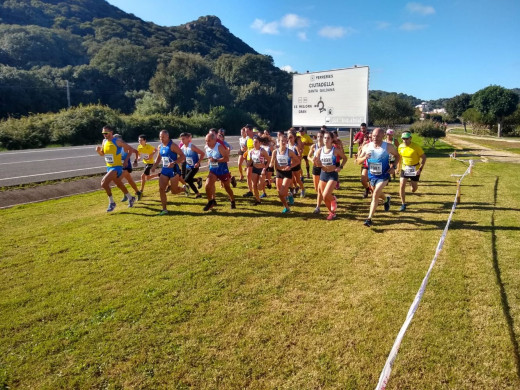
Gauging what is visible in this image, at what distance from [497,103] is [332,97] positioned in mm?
44697

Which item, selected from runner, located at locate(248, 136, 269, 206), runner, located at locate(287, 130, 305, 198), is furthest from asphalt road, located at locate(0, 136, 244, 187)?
runner, located at locate(287, 130, 305, 198)

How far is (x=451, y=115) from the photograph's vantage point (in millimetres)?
98250

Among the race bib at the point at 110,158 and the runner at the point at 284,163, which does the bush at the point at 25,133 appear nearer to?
the race bib at the point at 110,158

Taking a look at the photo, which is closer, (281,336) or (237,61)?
(281,336)

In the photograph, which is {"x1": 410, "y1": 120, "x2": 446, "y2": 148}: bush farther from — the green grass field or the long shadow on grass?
the long shadow on grass

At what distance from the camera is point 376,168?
7203 mm

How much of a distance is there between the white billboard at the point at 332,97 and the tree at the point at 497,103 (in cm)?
4309

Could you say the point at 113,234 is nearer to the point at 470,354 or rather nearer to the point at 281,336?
the point at 281,336

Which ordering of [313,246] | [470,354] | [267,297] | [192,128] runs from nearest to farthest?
1. [470,354]
2. [267,297]
3. [313,246]
4. [192,128]

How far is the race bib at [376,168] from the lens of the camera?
7.14 metres

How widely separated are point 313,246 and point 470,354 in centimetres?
324

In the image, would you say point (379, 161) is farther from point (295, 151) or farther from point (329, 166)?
point (295, 151)

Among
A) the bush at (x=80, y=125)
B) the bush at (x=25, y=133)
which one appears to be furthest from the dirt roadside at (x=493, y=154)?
the bush at (x=25, y=133)

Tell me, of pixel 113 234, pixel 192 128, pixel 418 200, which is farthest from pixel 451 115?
pixel 113 234
